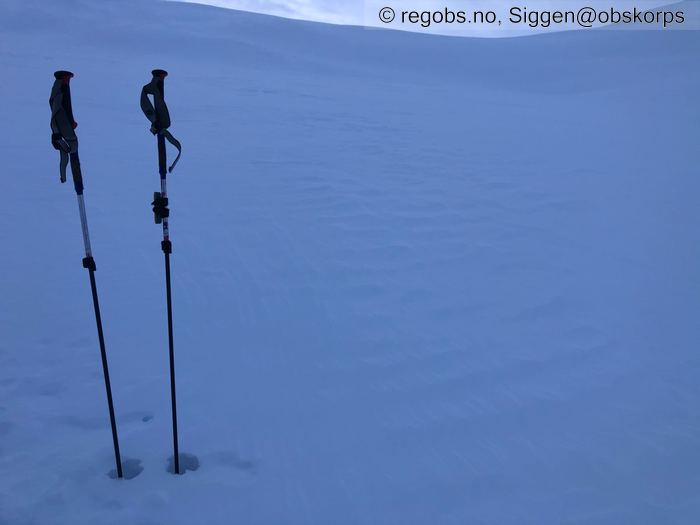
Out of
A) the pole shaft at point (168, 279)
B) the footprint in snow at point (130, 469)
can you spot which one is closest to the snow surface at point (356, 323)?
the footprint in snow at point (130, 469)

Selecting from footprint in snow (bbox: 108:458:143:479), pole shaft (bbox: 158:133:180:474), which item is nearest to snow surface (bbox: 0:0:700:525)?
footprint in snow (bbox: 108:458:143:479)

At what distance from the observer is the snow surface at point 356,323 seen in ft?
10.7

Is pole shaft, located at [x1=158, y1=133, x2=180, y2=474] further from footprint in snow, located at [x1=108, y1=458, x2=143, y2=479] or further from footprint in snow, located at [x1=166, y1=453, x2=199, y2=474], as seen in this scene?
footprint in snow, located at [x1=108, y1=458, x2=143, y2=479]

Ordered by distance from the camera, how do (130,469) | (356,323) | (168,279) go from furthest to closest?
1. (356,323)
2. (130,469)
3. (168,279)

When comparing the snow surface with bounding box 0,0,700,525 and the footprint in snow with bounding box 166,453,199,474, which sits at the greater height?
the snow surface with bounding box 0,0,700,525

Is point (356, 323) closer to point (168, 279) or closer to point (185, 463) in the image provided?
point (185, 463)

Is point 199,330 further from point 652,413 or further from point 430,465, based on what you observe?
point 652,413

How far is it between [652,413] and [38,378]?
4.10m

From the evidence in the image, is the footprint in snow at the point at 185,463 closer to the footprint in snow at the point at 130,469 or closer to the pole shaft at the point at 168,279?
the pole shaft at the point at 168,279

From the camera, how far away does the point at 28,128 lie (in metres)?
8.64

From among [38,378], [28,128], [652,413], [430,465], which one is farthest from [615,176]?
[28,128]

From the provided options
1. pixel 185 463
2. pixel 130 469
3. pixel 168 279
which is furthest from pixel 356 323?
pixel 130 469

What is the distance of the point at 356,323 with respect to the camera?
480 cm

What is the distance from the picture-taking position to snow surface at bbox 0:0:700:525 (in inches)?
129
